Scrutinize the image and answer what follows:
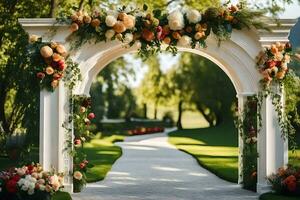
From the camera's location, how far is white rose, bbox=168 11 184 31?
444 inches

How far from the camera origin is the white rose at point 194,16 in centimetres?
1131

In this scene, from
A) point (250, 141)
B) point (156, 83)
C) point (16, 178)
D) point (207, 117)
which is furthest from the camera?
point (207, 117)

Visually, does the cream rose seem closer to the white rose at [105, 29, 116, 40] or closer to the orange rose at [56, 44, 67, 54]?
the orange rose at [56, 44, 67, 54]

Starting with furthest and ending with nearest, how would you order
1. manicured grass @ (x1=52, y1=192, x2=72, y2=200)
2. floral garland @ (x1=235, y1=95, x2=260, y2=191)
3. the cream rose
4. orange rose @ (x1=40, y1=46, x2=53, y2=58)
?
floral garland @ (x1=235, y1=95, x2=260, y2=191)
the cream rose
orange rose @ (x1=40, y1=46, x2=53, y2=58)
manicured grass @ (x1=52, y1=192, x2=72, y2=200)

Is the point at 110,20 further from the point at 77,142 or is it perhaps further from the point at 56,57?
the point at 77,142

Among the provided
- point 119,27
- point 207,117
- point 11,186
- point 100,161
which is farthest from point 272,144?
point 207,117

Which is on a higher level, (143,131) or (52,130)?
(52,130)

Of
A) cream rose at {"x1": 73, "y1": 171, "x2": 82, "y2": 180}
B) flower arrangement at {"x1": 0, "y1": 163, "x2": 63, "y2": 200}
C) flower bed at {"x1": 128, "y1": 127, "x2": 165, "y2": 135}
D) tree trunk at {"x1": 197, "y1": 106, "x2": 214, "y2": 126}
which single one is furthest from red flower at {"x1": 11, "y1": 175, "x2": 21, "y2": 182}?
tree trunk at {"x1": 197, "y1": 106, "x2": 214, "y2": 126}

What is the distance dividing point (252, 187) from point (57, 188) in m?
4.29

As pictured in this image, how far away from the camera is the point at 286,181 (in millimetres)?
11047

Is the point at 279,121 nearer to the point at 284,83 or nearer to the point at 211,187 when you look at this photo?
the point at 284,83

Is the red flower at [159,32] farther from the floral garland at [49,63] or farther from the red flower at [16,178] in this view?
the red flower at [16,178]

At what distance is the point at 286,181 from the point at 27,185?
15.7ft

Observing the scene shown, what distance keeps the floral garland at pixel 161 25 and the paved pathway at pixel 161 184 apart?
293cm
